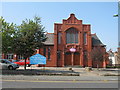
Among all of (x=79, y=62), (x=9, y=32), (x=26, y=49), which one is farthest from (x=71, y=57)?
(x=9, y=32)

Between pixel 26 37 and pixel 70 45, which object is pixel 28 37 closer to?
pixel 26 37

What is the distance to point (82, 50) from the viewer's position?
4219 centimetres

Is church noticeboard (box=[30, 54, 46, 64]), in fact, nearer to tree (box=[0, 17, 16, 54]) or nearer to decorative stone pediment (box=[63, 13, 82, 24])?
tree (box=[0, 17, 16, 54])

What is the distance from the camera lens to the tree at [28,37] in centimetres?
2345

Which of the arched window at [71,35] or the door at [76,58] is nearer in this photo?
the door at [76,58]

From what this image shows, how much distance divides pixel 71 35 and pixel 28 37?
20.2 metres

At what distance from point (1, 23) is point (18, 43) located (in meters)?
3.46

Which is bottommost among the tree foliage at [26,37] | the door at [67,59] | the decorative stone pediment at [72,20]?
the door at [67,59]

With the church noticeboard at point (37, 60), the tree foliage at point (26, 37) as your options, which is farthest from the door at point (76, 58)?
the church noticeboard at point (37, 60)

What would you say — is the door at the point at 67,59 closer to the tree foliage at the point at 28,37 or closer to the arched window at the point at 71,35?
the arched window at the point at 71,35

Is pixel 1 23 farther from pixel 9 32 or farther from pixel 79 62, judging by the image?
pixel 79 62

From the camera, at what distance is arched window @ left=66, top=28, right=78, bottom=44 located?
4241 cm

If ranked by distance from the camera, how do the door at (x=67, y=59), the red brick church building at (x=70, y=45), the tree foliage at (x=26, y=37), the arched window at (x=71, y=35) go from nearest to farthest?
the tree foliage at (x=26, y=37)
the red brick church building at (x=70, y=45)
the door at (x=67, y=59)
the arched window at (x=71, y=35)

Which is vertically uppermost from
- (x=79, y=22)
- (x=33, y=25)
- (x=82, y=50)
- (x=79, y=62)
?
(x=79, y=22)
